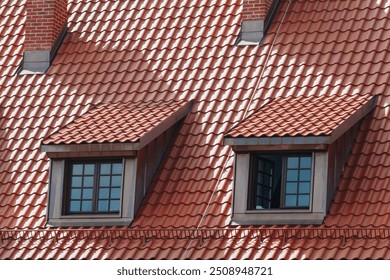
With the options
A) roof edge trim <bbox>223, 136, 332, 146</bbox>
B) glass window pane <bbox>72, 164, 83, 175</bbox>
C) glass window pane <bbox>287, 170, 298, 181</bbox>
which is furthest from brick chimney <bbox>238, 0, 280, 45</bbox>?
glass window pane <bbox>72, 164, 83, 175</bbox>

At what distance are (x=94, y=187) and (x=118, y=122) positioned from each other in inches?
61.5

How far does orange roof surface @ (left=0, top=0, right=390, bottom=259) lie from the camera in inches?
1174

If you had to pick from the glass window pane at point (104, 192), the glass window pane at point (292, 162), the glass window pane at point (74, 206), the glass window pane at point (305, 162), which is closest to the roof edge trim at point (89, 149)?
the glass window pane at point (104, 192)

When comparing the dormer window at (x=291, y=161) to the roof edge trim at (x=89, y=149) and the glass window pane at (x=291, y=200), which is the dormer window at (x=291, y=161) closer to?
the glass window pane at (x=291, y=200)

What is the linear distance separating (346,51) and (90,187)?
5.78 metres

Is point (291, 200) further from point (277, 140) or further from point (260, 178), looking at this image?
point (277, 140)

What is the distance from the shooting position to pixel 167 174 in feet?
104

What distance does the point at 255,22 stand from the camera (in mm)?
33938

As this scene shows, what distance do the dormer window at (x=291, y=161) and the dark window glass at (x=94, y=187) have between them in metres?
2.44

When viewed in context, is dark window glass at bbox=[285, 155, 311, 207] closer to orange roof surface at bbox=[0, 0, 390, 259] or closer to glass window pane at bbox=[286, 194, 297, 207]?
glass window pane at bbox=[286, 194, 297, 207]

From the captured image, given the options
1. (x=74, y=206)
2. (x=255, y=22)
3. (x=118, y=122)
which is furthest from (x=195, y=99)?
(x=74, y=206)

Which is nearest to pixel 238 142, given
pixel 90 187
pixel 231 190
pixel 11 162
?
pixel 231 190

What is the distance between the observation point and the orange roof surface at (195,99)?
2983 centimetres
